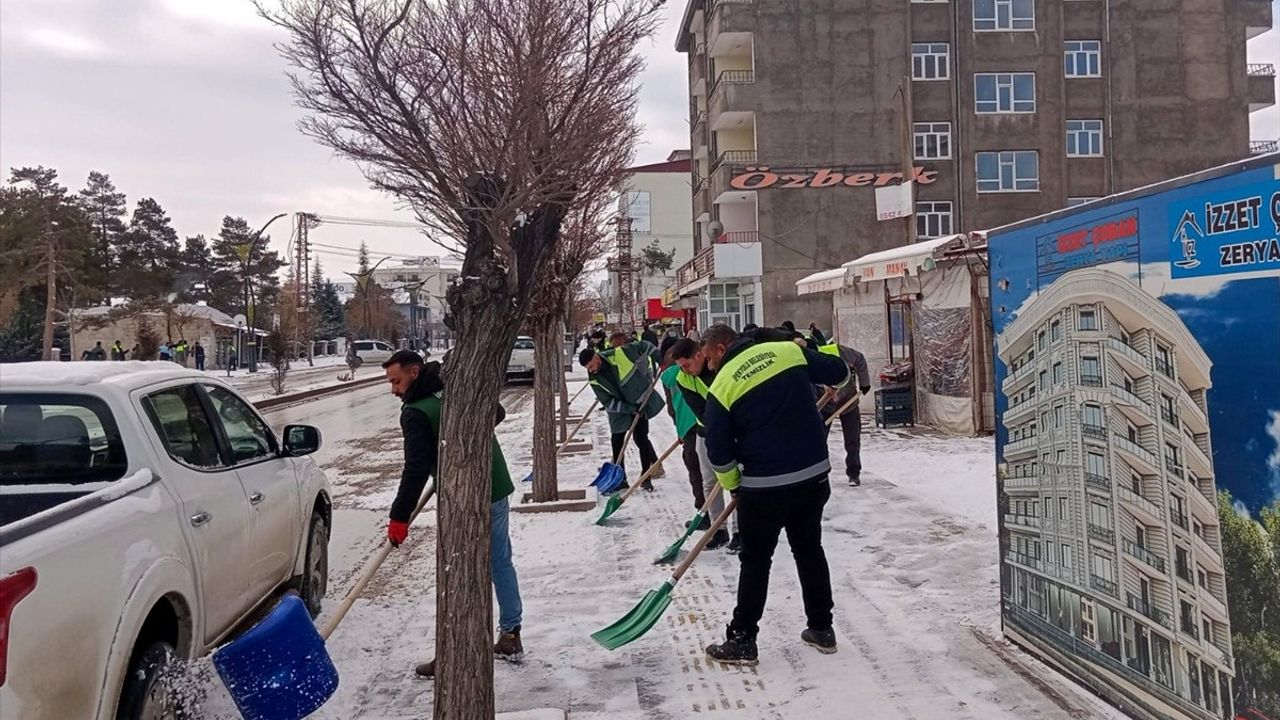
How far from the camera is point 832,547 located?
7.15 m

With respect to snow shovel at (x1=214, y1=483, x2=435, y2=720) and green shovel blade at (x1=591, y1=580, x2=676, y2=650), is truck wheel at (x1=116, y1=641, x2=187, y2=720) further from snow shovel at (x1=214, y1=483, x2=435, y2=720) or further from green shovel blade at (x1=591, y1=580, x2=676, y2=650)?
green shovel blade at (x1=591, y1=580, x2=676, y2=650)

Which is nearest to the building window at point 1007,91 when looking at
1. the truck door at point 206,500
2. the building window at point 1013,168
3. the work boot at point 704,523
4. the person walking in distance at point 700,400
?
the building window at point 1013,168

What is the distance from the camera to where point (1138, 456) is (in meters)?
3.60

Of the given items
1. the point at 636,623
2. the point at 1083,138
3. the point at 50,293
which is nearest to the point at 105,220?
the point at 50,293

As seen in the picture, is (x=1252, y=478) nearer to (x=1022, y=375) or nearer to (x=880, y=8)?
(x=1022, y=375)

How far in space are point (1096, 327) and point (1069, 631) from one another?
140cm

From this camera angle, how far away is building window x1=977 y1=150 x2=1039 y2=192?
33.8m

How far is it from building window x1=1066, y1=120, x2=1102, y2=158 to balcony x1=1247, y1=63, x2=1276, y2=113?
5708 millimetres

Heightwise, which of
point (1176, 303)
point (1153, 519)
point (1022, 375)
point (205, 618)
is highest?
point (1176, 303)

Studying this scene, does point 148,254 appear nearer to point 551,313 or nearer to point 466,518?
point 551,313

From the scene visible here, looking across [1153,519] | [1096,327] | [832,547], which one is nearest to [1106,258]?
[1096,327]

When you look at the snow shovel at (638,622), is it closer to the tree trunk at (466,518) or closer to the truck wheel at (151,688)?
the tree trunk at (466,518)

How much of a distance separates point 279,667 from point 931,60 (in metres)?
34.4

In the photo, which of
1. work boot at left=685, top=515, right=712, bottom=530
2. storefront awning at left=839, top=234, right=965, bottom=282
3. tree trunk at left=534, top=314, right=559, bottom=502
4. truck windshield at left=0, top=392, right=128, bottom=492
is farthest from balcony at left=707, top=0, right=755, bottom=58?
truck windshield at left=0, top=392, right=128, bottom=492
